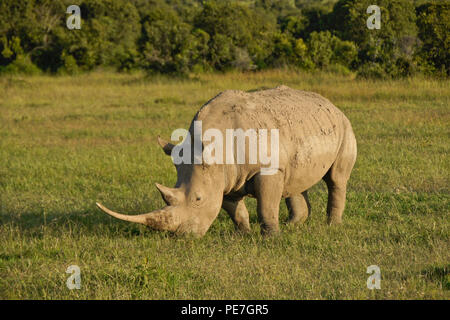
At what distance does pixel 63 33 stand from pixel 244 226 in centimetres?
2519

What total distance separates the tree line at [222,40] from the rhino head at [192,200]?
1431 cm

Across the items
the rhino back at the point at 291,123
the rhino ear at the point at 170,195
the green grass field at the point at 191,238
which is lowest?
the green grass field at the point at 191,238

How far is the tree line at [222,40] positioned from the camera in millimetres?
19938

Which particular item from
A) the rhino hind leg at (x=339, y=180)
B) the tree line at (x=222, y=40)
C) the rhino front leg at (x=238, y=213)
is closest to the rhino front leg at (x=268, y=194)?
the rhino front leg at (x=238, y=213)

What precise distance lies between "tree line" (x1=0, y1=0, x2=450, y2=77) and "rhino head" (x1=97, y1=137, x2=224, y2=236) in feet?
47.0

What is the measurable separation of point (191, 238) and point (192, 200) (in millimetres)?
373

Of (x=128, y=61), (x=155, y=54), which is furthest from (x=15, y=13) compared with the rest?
(x=155, y=54)

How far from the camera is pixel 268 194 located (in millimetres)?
6379

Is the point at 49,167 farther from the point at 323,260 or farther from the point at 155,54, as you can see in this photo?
the point at 155,54

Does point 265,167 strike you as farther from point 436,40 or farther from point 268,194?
point 436,40

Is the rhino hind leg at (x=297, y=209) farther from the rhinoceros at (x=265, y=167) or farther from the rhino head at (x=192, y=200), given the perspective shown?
the rhino head at (x=192, y=200)

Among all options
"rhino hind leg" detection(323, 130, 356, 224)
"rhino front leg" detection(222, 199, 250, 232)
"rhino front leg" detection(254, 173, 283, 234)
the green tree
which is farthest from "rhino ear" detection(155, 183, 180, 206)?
the green tree

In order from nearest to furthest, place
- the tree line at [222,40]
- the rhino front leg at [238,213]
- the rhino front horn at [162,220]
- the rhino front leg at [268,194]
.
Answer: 1. the rhino front horn at [162,220]
2. the rhino front leg at [268,194]
3. the rhino front leg at [238,213]
4. the tree line at [222,40]
